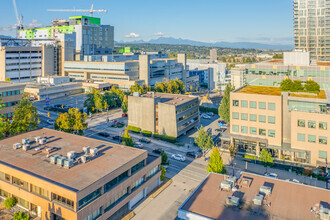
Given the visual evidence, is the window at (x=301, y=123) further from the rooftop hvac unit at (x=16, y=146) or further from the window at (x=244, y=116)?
the rooftop hvac unit at (x=16, y=146)

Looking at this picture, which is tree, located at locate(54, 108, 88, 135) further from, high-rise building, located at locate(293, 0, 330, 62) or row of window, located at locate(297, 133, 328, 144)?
high-rise building, located at locate(293, 0, 330, 62)

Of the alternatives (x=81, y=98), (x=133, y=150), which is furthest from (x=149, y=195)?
(x=81, y=98)

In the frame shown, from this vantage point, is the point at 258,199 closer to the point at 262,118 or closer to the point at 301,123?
the point at 301,123

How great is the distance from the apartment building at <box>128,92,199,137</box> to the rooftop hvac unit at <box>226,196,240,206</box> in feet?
133

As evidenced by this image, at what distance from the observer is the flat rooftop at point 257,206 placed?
2808cm

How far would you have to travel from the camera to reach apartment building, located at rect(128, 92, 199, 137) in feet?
231

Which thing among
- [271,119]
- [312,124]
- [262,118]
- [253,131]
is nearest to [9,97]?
[253,131]

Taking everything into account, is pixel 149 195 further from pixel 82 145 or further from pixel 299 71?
pixel 299 71

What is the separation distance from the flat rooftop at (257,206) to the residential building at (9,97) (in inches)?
2136

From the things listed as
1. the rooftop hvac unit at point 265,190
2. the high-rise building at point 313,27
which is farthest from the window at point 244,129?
the high-rise building at point 313,27

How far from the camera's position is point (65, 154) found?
4212cm

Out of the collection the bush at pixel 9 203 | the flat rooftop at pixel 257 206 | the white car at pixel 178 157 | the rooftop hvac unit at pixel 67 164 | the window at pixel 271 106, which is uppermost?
the window at pixel 271 106

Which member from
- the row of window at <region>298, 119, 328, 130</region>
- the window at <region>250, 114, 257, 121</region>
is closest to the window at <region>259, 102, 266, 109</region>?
the window at <region>250, 114, 257, 121</region>

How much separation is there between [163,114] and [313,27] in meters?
120
